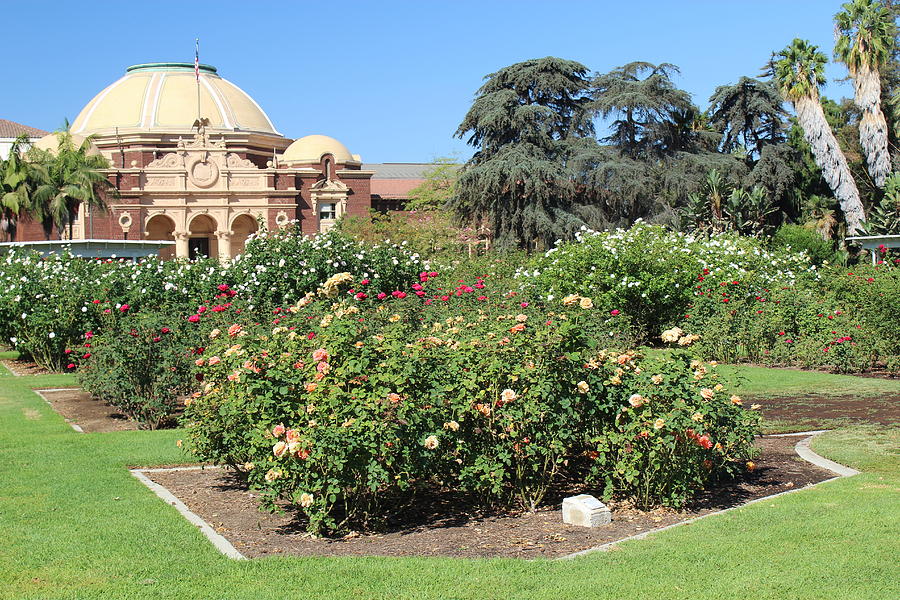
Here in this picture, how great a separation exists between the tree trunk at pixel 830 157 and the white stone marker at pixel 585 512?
115 feet

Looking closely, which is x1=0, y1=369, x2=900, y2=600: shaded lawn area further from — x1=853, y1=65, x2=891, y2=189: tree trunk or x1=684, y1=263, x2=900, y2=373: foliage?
x1=853, y1=65, x2=891, y2=189: tree trunk

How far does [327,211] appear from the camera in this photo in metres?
58.2

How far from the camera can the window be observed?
58.1 meters

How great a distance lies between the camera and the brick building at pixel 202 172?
54781 mm

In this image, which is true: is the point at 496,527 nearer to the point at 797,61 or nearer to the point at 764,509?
the point at 764,509

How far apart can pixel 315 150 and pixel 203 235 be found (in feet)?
28.3

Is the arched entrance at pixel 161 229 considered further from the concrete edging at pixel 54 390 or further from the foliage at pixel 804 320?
the foliage at pixel 804 320

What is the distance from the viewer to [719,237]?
70.6ft

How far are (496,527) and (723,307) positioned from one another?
409 inches

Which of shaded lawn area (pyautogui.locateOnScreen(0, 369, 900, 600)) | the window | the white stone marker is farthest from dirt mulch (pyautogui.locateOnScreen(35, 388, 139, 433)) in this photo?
the window

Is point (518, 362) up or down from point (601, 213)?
down

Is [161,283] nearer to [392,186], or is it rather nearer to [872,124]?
[872,124]

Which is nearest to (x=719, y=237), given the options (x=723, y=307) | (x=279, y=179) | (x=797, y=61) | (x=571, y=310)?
(x=723, y=307)

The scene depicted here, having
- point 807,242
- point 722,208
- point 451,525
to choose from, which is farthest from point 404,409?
point 722,208
